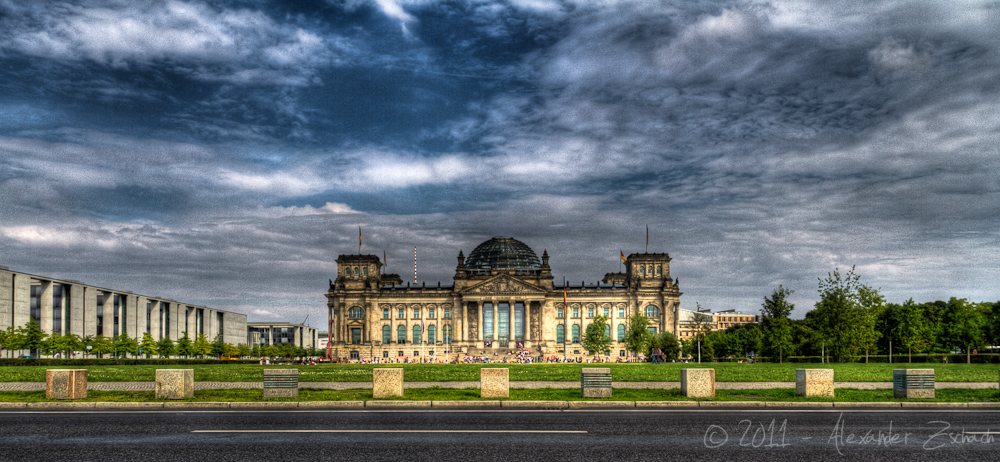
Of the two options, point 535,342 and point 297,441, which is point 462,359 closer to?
point 535,342

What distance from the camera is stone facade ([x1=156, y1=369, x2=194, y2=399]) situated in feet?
74.2

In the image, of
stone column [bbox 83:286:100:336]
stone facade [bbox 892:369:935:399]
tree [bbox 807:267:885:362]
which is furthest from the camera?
stone column [bbox 83:286:100:336]

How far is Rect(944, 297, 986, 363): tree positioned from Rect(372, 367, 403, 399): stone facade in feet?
269

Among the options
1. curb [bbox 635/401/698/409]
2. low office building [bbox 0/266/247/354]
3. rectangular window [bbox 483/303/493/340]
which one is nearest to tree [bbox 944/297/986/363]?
curb [bbox 635/401/698/409]

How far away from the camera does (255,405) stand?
69.9 feet

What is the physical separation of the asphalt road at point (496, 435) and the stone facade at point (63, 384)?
3817mm

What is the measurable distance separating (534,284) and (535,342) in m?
11.7

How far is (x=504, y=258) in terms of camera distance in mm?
157250

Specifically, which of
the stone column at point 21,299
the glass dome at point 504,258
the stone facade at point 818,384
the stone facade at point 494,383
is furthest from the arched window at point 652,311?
the stone facade at point 494,383

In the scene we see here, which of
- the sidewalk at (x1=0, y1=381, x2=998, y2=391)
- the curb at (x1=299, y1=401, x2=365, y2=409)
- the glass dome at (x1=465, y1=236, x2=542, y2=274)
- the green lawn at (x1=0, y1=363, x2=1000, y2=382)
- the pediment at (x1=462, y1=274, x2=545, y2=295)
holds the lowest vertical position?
the green lawn at (x1=0, y1=363, x2=1000, y2=382)

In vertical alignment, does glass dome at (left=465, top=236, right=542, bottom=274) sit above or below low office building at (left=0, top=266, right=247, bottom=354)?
above

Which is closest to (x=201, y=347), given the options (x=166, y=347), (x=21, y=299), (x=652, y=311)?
(x=166, y=347)

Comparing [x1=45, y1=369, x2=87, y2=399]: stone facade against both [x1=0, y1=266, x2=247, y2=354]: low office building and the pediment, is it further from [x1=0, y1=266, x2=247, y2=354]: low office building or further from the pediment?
the pediment

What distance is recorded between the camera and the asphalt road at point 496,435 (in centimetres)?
1177
